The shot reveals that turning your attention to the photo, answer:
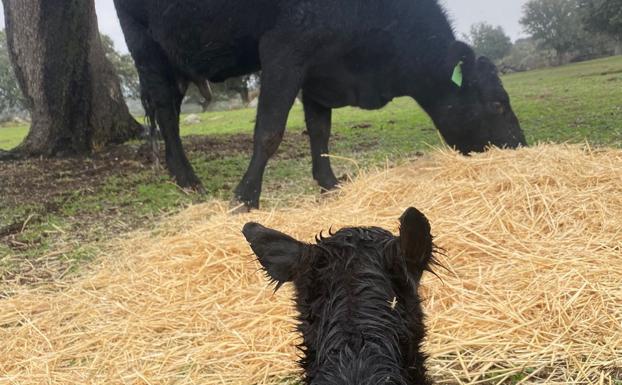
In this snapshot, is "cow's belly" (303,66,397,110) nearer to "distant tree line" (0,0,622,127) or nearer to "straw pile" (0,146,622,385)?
"straw pile" (0,146,622,385)

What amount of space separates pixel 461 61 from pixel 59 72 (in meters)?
7.48

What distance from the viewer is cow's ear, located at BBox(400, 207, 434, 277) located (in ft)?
4.86

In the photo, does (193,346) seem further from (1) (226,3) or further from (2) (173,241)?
(1) (226,3)

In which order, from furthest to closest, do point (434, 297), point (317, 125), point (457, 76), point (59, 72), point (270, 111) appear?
point (59, 72), point (317, 125), point (457, 76), point (270, 111), point (434, 297)

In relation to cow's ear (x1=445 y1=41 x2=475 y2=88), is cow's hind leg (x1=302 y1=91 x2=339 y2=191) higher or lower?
lower

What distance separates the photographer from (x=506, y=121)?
22.7 ft

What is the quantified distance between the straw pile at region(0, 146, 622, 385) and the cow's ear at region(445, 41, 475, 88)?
1.84 meters

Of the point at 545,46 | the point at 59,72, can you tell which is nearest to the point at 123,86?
the point at 59,72

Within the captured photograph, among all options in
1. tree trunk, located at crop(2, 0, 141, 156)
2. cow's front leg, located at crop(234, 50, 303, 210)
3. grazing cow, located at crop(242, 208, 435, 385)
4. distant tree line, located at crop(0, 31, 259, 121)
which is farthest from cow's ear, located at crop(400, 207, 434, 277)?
distant tree line, located at crop(0, 31, 259, 121)

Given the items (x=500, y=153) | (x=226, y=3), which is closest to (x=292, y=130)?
(x=226, y=3)

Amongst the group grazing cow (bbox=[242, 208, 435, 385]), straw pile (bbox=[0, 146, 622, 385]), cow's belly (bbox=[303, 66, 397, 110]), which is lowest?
straw pile (bbox=[0, 146, 622, 385])

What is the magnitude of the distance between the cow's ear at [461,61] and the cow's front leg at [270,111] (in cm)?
190

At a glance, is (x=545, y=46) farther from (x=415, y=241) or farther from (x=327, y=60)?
(x=415, y=241)

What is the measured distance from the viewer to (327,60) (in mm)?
6379
